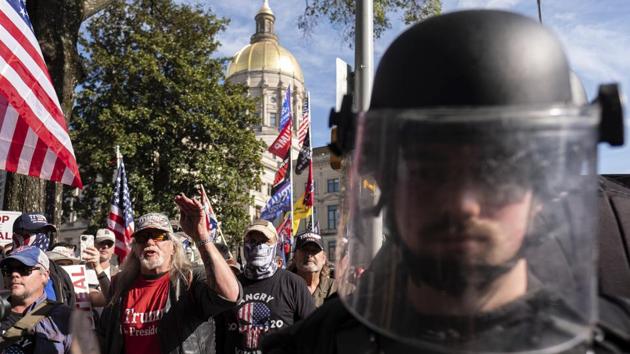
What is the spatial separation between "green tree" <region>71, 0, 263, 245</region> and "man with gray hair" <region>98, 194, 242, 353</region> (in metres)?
18.8

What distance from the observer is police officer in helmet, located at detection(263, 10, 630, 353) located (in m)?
1.16

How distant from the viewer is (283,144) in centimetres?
1383

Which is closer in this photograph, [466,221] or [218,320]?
[466,221]

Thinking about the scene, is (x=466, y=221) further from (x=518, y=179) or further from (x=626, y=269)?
(x=626, y=269)

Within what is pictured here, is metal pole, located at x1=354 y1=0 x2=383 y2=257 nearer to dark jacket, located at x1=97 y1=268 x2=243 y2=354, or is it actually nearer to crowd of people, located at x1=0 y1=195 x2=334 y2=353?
crowd of people, located at x1=0 y1=195 x2=334 y2=353

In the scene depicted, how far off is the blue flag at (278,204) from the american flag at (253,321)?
774 cm

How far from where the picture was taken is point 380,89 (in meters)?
1.41

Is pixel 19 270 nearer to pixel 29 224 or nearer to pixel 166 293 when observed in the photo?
pixel 166 293

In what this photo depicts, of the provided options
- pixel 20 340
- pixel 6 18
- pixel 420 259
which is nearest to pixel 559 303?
pixel 420 259

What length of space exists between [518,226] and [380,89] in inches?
17.5

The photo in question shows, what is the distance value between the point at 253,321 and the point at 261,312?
0.28ft

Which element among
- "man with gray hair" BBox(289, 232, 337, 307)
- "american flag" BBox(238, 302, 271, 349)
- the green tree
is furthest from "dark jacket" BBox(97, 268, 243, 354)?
the green tree

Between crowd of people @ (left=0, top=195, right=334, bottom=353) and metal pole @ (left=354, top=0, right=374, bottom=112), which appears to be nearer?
crowd of people @ (left=0, top=195, right=334, bottom=353)

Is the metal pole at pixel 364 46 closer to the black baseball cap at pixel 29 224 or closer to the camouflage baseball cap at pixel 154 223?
the camouflage baseball cap at pixel 154 223
